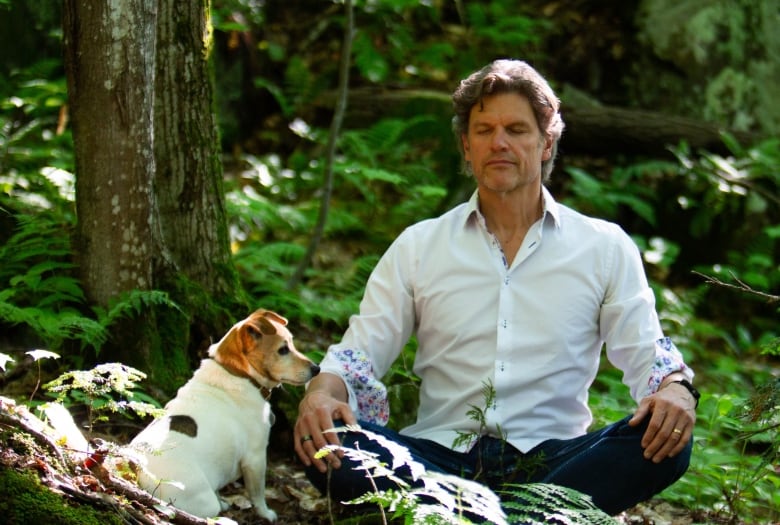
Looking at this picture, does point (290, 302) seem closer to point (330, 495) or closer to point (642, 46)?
point (330, 495)

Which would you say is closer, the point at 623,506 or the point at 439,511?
the point at 439,511

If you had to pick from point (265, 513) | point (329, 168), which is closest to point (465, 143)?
point (265, 513)

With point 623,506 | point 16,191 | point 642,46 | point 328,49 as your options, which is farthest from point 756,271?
point 16,191

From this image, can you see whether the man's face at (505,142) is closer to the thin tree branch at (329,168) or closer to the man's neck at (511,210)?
the man's neck at (511,210)

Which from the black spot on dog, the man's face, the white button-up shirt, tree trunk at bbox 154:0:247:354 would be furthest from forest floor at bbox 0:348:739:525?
the man's face

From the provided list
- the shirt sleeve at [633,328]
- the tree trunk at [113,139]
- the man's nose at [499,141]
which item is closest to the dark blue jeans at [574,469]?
the shirt sleeve at [633,328]

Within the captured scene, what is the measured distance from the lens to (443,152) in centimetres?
909

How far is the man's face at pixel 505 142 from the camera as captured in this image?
4234 mm

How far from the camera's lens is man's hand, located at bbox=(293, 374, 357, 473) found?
377cm

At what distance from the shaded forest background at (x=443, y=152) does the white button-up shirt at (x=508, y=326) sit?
3.07 feet

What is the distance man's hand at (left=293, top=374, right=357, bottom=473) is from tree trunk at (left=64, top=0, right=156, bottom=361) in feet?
4.00

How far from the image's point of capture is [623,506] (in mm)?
3863

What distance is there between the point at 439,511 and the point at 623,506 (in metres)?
1.27

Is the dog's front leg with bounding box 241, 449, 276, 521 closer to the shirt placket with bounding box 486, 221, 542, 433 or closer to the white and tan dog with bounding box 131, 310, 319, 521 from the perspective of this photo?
the white and tan dog with bounding box 131, 310, 319, 521
